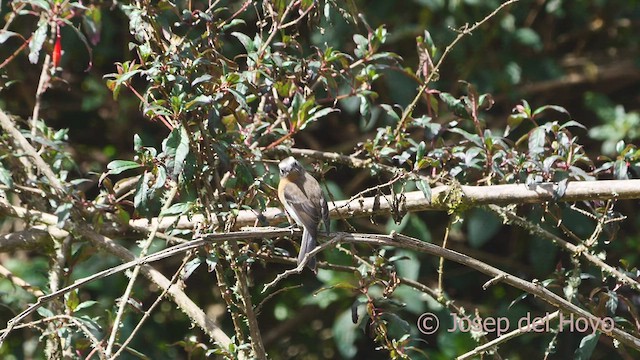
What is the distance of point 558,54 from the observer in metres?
5.18

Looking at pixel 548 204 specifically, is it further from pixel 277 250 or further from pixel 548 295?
pixel 277 250

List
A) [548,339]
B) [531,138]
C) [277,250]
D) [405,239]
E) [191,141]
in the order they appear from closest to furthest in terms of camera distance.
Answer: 1. [405,239]
2. [191,141]
3. [277,250]
4. [531,138]
5. [548,339]

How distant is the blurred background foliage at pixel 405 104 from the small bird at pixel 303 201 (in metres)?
0.88

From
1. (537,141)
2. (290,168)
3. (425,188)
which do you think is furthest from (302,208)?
(537,141)

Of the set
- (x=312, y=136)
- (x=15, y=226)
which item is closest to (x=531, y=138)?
(x=312, y=136)

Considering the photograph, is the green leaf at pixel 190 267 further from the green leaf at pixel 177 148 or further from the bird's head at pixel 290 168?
the bird's head at pixel 290 168

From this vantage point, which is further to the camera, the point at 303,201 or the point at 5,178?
the point at 303,201

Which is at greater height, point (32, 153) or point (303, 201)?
point (32, 153)

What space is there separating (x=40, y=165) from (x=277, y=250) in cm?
88

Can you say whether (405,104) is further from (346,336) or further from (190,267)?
(190,267)

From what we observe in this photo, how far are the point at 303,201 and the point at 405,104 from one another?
1.46 meters

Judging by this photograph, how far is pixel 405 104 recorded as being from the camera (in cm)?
436

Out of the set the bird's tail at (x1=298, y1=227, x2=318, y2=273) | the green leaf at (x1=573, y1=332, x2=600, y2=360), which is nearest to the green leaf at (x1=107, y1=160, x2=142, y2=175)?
the bird's tail at (x1=298, y1=227, x2=318, y2=273)

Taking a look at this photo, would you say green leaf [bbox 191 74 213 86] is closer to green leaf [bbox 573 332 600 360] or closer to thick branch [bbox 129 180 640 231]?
thick branch [bbox 129 180 640 231]
